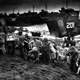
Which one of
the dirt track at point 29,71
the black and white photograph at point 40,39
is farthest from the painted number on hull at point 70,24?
the dirt track at point 29,71

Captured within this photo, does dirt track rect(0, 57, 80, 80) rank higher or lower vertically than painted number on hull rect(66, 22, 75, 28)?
lower

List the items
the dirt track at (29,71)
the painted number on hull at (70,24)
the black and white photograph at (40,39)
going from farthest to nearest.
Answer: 1. the painted number on hull at (70,24)
2. the black and white photograph at (40,39)
3. the dirt track at (29,71)

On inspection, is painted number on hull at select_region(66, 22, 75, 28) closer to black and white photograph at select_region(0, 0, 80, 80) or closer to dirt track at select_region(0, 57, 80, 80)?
black and white photograph at select_region(0, 0, 80, 80)

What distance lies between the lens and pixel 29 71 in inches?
195

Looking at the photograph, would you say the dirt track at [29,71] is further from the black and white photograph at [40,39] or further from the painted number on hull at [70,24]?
the painted number on hull at [70,24]

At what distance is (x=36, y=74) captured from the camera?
4820 millimetres

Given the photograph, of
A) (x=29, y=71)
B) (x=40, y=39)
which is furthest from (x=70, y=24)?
(x=29, y=71)

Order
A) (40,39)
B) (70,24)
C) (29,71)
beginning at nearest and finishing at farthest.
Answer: (29,71), (40,39), (70,24)

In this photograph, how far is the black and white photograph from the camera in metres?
5.08

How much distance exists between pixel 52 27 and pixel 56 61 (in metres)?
1.33

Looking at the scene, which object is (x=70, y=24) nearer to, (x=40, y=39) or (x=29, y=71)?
(x=40, y=39)

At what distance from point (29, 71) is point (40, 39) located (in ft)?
4.20

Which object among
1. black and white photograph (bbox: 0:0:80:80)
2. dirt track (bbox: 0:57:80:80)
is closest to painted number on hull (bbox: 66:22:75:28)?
black and white photograph (bbox: 0:0:80:80)

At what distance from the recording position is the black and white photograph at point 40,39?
508 cm
